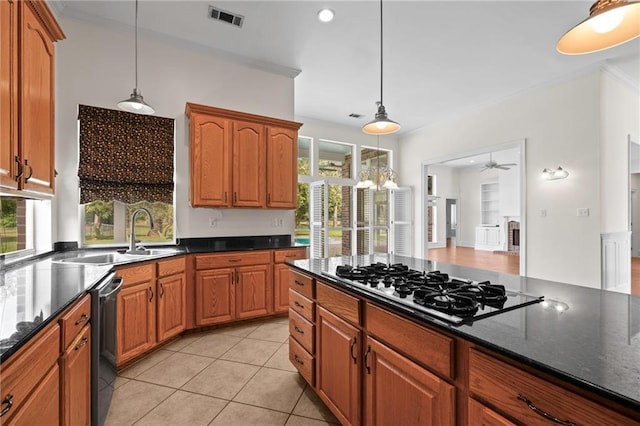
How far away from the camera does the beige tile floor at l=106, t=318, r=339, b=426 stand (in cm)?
192

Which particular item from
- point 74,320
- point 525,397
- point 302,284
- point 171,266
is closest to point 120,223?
point 171,266

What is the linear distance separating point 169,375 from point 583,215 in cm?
508

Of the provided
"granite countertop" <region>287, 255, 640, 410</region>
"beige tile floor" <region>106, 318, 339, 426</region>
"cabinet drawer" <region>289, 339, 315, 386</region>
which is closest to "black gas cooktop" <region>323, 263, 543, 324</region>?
"granite countertop" <region>287, 255, 640, 410</region>

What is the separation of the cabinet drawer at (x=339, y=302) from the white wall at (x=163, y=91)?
2302 millimetres

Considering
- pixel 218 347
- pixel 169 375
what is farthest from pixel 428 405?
pixel 218 347

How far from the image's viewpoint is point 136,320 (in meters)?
2.52

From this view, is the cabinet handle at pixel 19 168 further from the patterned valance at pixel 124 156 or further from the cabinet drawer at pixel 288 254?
the cabinet drawer at pixel 288 254

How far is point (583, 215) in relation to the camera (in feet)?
13.0

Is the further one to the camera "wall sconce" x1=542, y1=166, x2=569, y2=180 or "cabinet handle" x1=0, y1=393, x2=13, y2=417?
"wall sconce" x1=542, y1=166, x2=569, y2=180

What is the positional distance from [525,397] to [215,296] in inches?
118

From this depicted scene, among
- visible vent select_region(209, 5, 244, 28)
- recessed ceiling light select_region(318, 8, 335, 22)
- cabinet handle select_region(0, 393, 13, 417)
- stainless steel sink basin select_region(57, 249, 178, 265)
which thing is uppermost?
visible vent select_region(209, 5, 244, 28)

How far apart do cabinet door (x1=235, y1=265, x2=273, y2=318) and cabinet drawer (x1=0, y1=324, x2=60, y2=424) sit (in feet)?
7.14

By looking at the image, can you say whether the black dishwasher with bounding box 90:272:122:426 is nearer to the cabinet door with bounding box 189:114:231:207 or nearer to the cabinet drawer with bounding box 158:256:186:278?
the cabinet drawer with bounding box 158:256:186:278

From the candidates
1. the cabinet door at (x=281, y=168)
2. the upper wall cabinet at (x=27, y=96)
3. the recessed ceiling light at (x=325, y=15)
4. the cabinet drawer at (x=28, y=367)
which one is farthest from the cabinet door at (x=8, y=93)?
the cabinet door at (x=281, y=168)
